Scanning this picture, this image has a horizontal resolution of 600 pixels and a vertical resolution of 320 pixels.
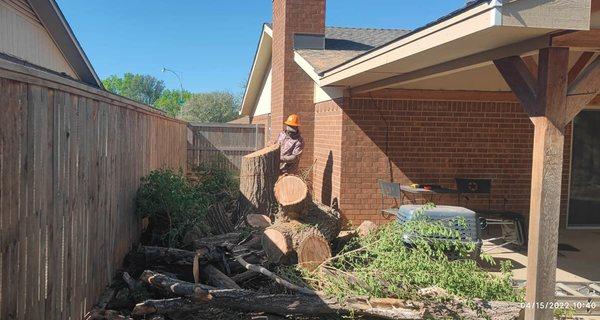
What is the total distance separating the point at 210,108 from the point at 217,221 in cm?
4062

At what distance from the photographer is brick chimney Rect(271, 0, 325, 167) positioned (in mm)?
12039

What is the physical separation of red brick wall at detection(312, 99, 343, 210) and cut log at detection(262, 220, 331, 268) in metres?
2.82

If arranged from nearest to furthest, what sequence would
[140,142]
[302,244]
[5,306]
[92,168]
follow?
1. [5,306]
2. [92,168]
3. [302,244]
4. [140,142]

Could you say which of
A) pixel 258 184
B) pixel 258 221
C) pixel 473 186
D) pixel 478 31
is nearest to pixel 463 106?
pixel 473 186

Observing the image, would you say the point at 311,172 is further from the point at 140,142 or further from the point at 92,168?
the point at 92,168

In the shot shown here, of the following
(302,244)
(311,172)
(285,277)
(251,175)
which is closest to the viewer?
(285,277)

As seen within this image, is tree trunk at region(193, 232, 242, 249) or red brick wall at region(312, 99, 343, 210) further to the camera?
red brick wall at region(312, 99, 343, 210)

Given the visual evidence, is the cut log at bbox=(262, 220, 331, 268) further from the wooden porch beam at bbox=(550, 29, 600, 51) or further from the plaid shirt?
the wooden porch beam at bbox=(550, 29, 600, 51)

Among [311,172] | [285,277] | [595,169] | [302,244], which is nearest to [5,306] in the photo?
[285,277]

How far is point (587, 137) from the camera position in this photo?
972cm

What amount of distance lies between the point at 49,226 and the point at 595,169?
30.3ft

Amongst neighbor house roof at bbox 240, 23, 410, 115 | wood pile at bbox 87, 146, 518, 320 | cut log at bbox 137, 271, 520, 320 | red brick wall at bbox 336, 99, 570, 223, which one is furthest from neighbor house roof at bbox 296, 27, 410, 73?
cut log at bbox 137, 271, 520, 320

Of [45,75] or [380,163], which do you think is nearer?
[45,75]

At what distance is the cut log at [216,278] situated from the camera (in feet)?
19.0
